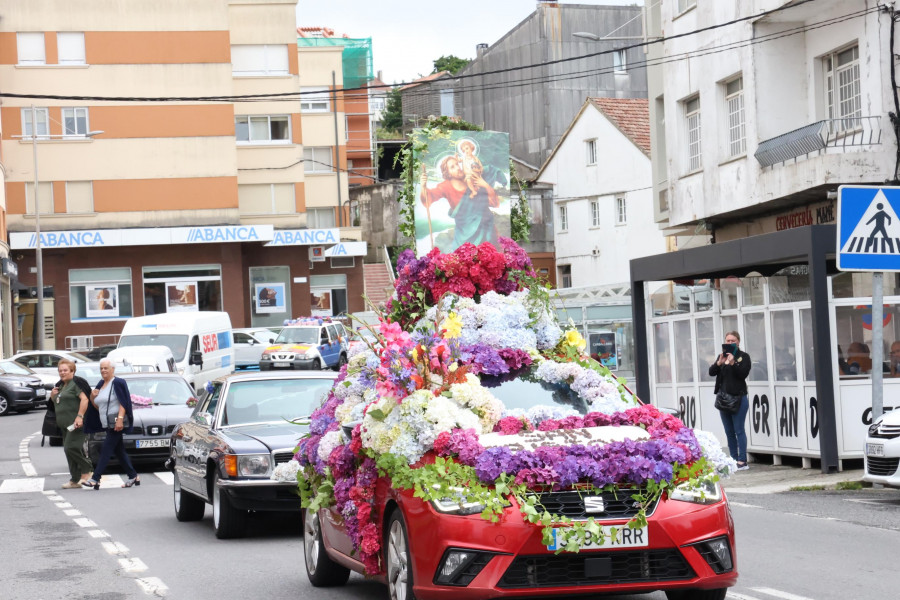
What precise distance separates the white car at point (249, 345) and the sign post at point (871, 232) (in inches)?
1524

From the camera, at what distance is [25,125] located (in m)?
58.2

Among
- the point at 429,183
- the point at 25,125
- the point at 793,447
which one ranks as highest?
the point at 25,125

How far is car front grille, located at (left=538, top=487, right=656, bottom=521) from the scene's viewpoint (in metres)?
7.34

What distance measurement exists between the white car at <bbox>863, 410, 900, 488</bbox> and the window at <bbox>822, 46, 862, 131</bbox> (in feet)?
31.5

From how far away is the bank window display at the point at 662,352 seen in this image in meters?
23.0

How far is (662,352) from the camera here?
23281mm

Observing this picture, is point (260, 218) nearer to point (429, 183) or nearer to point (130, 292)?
point (130, 292)

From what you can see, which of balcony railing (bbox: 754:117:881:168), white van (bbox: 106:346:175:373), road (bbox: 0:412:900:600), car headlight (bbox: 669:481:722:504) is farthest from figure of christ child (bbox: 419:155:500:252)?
car headlight (bbox: 669:481:722:504)

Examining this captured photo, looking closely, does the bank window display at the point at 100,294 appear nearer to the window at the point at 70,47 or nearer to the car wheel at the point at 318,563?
the window at the point at 70,47

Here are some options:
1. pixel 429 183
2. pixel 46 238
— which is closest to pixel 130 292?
pixel 46 238

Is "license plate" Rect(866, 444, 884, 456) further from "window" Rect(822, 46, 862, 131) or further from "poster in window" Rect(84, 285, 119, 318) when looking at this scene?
"poster in window" Rect(84, 285, 119, 318)

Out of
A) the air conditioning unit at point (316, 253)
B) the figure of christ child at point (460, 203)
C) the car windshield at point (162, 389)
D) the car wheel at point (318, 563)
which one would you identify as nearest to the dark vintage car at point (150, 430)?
the car windshield at point (162, 389)

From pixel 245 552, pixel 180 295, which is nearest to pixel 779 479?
pixel 245 552

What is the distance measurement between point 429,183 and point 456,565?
23807mm
